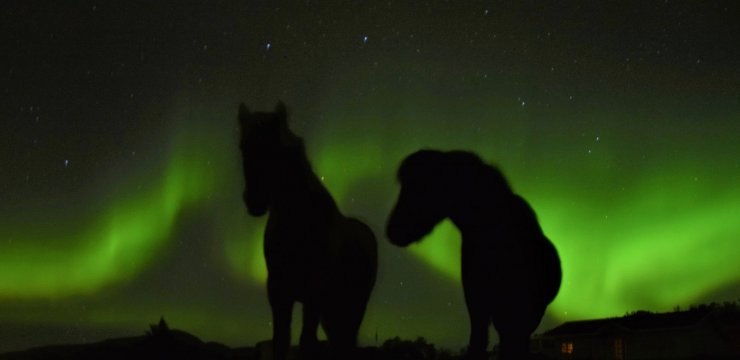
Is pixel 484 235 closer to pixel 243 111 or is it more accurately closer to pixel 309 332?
pixel 309 332

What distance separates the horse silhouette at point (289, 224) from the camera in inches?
139

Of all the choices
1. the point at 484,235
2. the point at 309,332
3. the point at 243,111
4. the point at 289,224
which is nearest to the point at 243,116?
the point at 243,111

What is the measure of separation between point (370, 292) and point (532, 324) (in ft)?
3.91

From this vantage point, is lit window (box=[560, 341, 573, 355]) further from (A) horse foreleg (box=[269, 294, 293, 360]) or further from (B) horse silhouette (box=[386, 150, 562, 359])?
(A) horse foreleg (box=[269, 294, 293, 360])

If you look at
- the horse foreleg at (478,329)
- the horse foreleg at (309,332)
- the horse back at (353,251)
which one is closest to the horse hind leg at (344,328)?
the horse back at (353,251)

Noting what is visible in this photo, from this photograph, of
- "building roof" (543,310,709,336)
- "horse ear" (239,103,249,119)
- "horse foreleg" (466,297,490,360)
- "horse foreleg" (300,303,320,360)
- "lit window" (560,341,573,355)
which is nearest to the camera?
"horse foreleg" (466,297,490,360)

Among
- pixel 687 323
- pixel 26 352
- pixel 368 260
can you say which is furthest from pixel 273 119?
pixel 687 323

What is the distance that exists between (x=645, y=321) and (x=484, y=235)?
349 cm

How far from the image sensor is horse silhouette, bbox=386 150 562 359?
3307 mm

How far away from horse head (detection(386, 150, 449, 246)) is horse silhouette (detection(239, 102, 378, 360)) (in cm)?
45

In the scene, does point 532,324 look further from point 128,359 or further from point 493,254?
point 128,359

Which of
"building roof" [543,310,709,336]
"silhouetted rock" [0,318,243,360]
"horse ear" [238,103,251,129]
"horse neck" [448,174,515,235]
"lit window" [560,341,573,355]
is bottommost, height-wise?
"silhouetted rock" [0,318,243,360]

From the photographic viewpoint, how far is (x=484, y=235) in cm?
335

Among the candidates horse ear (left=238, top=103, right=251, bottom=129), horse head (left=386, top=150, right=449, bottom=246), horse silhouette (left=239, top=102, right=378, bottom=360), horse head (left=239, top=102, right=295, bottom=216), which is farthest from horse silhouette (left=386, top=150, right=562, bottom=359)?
horse ear (left=238, top=103, right=251, bottom=129)
